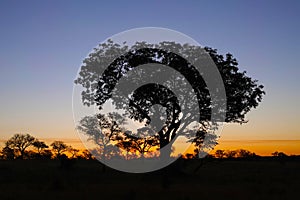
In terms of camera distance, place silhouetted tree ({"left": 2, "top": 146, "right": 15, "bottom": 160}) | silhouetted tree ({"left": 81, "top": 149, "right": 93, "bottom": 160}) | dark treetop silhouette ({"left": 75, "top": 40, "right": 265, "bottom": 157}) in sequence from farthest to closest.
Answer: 1. silhouetted tree ({"left": 2, "top": 146, "right": 15, "bottom": 160})
2. silhouetted tree ({"left": 81, "top": 149, "right": 93, "bottom": 160})
3. dark treetop silhouette ({"left": 75, "top": 40, "right": 265, "bottom": 157})

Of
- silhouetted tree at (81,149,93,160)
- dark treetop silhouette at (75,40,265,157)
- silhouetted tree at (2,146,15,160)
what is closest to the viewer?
dark treetop silhouette at (75,40,265,157)

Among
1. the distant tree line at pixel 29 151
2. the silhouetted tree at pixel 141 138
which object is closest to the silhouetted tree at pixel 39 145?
the distant tree line at pixel 29 151

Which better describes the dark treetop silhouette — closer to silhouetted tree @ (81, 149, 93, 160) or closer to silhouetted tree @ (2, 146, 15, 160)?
silhouetted tree @ (81, 149, 93, 160)

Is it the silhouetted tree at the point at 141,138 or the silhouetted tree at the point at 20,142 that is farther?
the silhouetted tree at the point at 20,142

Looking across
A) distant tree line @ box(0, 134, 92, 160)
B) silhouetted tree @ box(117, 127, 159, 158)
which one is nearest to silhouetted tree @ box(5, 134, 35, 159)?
distant tree line @ box(0, 134, 92, 160)

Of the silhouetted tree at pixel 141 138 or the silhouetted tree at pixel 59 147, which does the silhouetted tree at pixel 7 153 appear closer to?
the silhouetted tree at pixel 59 147

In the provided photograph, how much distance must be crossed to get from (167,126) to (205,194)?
10.5 m

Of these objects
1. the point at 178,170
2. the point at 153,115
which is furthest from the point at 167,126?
the point at 178,170

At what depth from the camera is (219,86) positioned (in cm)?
3400

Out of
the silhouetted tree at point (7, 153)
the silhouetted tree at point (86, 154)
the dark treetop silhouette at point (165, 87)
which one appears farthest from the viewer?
the silhouetted tree at point (7, 153)

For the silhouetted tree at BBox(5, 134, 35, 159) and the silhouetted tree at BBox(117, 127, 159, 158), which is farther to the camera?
the silhouetted tree at BBox(5, 134, 35, 159)

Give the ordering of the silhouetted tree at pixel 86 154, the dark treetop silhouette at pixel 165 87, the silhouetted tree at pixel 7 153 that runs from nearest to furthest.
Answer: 1. the dark treetop silhouette at pixel 165 87
2. the silhouetted tree at pixel 86 154
3. the silhouetted tree at pixel 7 153

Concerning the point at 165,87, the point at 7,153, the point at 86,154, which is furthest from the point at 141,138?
the point at 7,153

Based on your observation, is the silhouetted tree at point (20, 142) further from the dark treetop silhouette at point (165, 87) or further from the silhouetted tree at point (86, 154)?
the dark treetop silhouette at point (165, 87)
